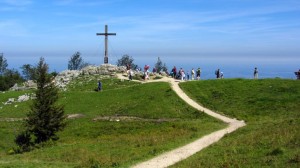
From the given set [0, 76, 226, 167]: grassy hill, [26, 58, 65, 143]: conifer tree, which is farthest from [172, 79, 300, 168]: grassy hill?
[26, 58, 65, 143]: conifer tree

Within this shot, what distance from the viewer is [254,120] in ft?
129

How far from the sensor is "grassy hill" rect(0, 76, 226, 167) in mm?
26719

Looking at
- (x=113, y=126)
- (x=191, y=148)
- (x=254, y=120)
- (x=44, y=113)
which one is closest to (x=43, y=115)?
(x=44, y=113)

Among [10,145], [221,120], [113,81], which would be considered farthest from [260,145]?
[113,81]

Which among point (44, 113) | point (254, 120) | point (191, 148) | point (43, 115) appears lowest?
point (191, 148)

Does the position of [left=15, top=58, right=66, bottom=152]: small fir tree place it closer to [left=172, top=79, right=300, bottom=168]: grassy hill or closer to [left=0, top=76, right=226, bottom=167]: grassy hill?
[left=0, top=76, right=226, bottom=167]: grassy hill

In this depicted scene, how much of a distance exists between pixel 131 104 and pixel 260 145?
2841 cm

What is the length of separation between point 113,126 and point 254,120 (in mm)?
14903

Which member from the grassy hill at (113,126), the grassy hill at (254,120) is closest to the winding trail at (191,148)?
the grassy hill at (113,126)

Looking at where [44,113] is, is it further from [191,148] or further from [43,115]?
[191,148]

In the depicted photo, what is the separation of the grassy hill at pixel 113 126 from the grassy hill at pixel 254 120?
3387 millimetres

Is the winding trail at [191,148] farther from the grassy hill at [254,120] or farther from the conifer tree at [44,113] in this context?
the conifer tree at [44,113]

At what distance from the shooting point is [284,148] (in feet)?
64.7

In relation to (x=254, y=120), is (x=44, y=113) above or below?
above
